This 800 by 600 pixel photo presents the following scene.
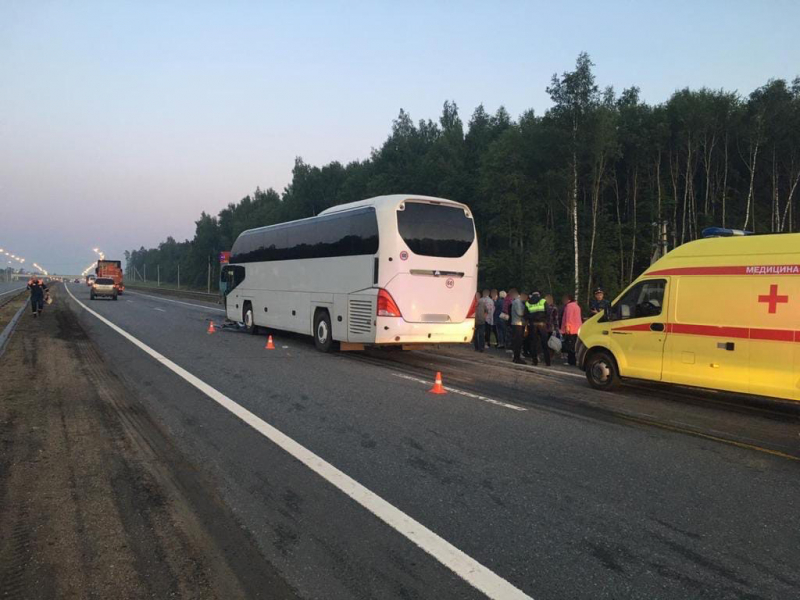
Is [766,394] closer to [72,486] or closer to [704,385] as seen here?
[704,385]

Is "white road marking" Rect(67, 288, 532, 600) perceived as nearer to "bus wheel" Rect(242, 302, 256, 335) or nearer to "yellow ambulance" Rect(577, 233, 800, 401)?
"yellow ambulance" Rect(577, 233, 800, 401)

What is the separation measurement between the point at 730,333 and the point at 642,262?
147 feet

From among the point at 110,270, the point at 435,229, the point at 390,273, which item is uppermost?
the point at 435,229

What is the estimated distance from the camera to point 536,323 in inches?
525

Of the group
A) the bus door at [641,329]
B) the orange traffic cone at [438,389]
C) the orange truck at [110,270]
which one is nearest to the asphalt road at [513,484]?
the orange traffic cone at [438,389]

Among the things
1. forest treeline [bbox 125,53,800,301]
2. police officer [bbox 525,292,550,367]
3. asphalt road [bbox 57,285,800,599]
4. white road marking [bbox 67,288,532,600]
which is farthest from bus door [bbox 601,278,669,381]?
forest treeline [bbox 125,53,800,301]

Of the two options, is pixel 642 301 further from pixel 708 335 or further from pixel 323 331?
pixel 323 331

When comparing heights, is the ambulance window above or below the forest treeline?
below

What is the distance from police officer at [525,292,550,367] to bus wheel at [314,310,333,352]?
16.5ft

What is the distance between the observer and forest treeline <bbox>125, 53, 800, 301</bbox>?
137 ft

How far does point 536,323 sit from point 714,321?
5254 mm

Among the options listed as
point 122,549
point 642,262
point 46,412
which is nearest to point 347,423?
point 122,549

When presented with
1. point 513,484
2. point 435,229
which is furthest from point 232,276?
point 513,484

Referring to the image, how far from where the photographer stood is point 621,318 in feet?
31.7
